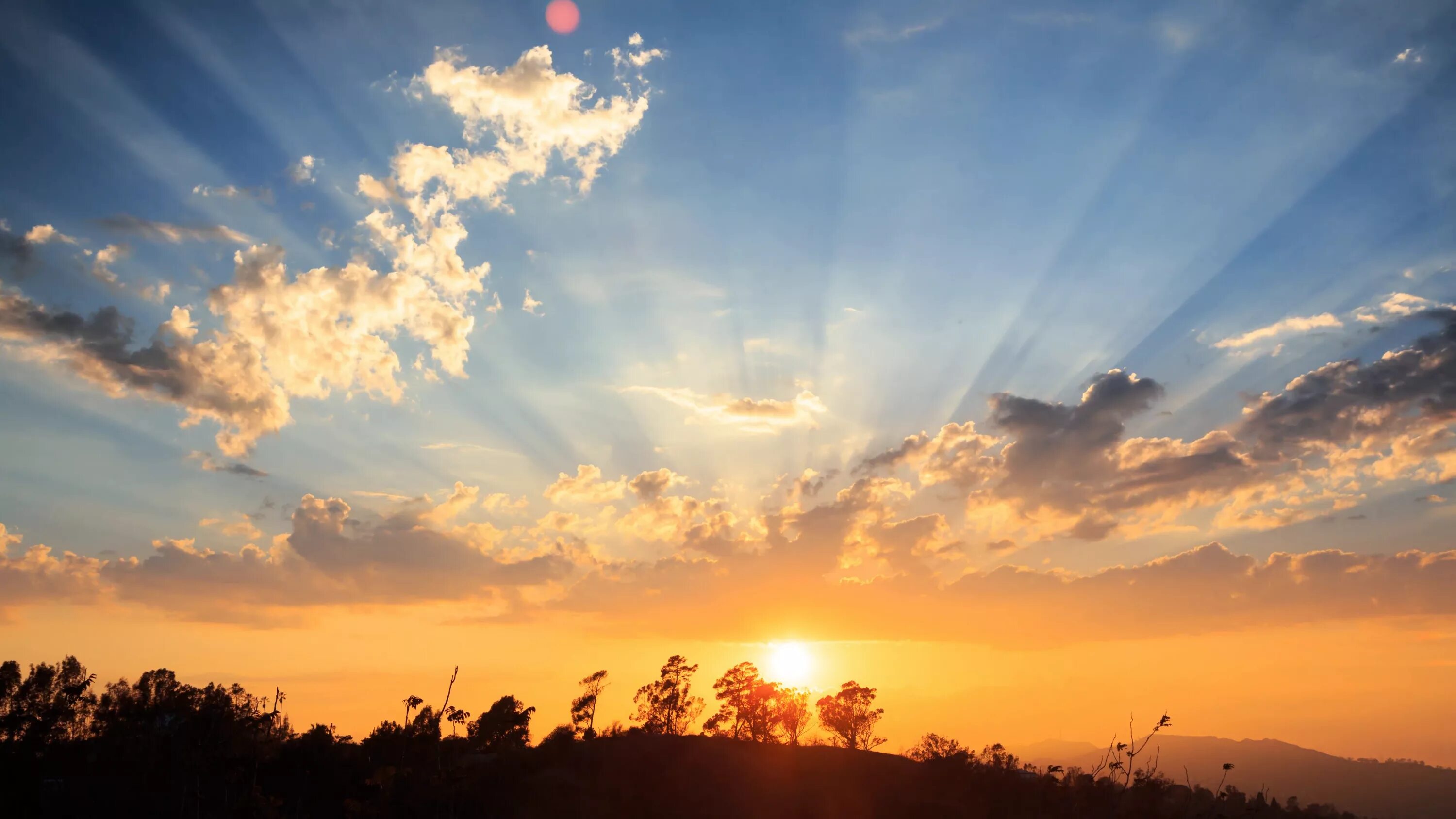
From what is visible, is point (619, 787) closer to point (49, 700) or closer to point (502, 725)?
point (502, 725)

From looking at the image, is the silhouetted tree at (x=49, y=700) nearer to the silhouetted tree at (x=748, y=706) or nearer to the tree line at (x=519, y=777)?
the tree line at (x=519, y=777)

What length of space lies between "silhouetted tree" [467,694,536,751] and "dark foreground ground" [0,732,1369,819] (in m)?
29.0

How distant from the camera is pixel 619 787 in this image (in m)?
77.0

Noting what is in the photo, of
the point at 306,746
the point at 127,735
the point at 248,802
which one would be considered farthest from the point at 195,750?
the point at 248,802

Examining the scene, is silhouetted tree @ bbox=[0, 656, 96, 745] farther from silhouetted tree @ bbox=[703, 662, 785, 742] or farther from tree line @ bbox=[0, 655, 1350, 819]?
silhouetted tree @ bbox=[703, 662, 785, 742]

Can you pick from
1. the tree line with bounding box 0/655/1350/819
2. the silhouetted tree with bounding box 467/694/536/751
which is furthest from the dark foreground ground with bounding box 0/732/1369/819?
the silhouetted tree with bounding box 467/694/536/751

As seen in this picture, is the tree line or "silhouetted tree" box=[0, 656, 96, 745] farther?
"silhouetted tree" box=[0, 656, 96, 745]

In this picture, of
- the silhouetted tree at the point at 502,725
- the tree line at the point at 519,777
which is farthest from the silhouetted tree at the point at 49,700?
the silhouetted tree at the point at 502,725

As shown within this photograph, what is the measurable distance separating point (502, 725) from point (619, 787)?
5002 cm

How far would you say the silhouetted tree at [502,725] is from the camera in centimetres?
11275

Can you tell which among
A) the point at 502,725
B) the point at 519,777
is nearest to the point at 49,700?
the point at 502,725

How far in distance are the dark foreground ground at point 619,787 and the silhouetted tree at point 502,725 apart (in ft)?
95.1

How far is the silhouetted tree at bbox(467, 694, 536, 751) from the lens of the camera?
370 feet

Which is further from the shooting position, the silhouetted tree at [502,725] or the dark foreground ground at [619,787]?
the silhouetted tree at [502,725]
